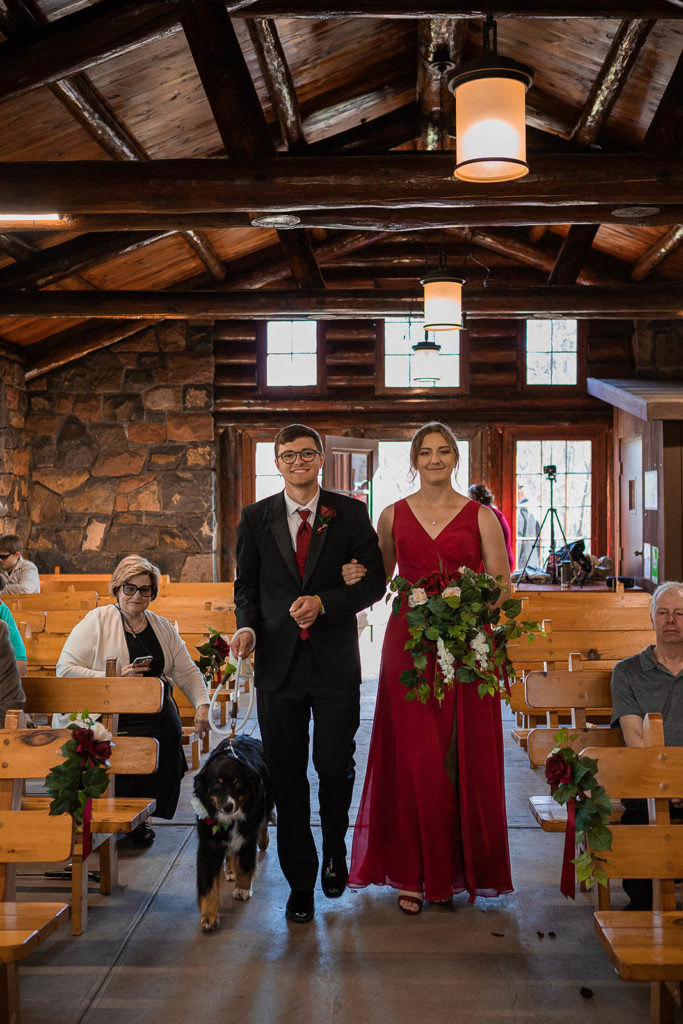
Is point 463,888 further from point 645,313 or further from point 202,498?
point 202,498

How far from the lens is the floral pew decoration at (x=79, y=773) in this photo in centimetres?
296

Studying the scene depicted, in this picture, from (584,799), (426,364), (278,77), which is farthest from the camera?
(426,364)

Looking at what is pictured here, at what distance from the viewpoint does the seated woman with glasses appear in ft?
14.6

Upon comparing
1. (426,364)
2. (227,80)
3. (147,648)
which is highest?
(227,80)

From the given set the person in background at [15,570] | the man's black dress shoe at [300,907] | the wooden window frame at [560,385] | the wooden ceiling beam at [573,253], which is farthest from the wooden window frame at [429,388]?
the man's black dress shoe at [300,907]

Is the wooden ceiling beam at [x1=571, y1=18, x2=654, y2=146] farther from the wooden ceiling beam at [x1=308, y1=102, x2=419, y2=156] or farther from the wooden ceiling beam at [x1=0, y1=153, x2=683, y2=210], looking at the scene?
the wooden ceiling beam at [x1=308, y1=102, x2=419, y2=156]

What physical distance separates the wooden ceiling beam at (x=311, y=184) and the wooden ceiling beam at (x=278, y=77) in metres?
0.94

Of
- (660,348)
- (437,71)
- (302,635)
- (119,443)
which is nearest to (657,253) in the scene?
(660,348)

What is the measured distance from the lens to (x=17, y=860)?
2955mm

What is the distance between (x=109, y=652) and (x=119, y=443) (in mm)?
7677

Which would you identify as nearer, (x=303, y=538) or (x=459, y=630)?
(x=459, y=630)

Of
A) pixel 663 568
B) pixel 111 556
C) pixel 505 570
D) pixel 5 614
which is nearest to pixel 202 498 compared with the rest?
pixel 111 556

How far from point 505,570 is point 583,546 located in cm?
751

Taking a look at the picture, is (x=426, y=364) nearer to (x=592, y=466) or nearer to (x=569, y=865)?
(x=592, y=466)
